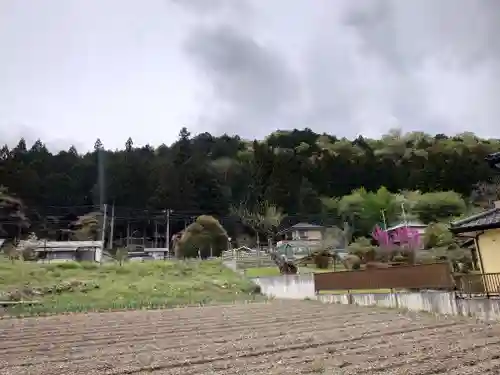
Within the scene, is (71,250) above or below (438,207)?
below

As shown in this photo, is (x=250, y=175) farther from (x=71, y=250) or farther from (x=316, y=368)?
(x=316, y=368)

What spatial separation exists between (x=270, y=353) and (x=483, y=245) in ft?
27.0

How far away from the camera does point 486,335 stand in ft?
23.0

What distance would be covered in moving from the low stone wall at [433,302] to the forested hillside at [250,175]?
3256 cm

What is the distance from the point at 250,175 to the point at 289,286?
33.4 m

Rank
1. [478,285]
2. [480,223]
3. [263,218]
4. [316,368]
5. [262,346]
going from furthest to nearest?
[263,218]
[480,223]
[478,285]
[262,346]
[316,368]

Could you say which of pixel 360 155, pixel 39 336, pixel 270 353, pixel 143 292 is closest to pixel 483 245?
pixel 270 353

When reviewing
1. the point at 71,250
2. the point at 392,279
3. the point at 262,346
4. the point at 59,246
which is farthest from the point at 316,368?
the point at 59,246

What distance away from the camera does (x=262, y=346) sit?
22.0 ft

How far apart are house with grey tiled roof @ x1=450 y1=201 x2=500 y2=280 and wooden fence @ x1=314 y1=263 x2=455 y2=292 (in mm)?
1548

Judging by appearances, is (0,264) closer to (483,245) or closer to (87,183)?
(483,245)

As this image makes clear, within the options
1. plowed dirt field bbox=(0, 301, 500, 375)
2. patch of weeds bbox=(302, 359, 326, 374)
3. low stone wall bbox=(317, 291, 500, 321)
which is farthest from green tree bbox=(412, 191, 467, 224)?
patch of weeds bbox=(302, 359, 326, 374)

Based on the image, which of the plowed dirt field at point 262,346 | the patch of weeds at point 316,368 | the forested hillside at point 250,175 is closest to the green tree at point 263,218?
the forested hillside at point 250,175

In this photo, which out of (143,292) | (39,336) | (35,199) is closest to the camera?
(39,336)
